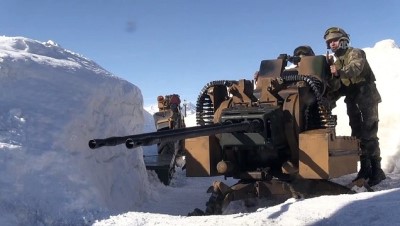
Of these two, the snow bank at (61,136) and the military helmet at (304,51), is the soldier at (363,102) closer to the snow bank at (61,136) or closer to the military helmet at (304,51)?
the military helmet at (304,51)

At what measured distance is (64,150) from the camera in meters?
5.67

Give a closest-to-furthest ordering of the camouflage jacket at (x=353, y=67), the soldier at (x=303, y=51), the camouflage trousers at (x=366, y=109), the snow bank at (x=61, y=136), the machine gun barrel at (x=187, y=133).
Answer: the machine gun barrel at (x=187, y=133) < the snow bank at (x=61, y=136) < the camouflage jacket at (x=353, y=67) < the camouflage trousers at (x=366, y=109) < the soldier at (x=303, y=51)

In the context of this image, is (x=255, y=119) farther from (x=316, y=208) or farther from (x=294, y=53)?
(x=294, y=53)

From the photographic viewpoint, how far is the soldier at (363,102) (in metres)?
7.29

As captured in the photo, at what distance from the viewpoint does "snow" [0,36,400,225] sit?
14.2 feet

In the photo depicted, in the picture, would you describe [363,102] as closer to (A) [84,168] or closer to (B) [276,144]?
(B) [276,144]

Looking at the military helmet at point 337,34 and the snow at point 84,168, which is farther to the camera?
the military helmet at point 337,34

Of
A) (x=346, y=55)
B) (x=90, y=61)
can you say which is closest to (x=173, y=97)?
(x=90, y=61)

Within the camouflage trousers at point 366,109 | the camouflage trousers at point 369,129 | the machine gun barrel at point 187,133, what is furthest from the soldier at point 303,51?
the machine gun barrel at point 187,133

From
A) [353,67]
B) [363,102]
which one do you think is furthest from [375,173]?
[353,67]

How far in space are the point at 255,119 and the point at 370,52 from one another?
466 inches

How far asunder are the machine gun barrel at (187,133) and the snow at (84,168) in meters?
0.77

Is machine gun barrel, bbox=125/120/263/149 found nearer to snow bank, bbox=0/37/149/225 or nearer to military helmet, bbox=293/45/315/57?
snow bank, bbox=0/37/149/225

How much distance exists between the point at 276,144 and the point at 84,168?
7.38 feet
